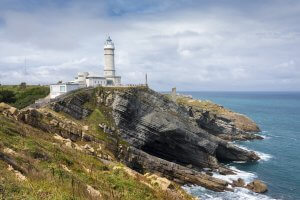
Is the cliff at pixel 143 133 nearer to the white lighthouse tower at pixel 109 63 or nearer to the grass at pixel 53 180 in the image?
the white lighthouse tower at pixel 109 63

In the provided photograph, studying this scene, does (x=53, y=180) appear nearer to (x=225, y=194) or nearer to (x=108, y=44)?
(x=225, y=194)

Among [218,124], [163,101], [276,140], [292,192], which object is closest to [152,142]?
[163,101]

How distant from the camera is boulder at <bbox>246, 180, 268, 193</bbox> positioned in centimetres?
4678

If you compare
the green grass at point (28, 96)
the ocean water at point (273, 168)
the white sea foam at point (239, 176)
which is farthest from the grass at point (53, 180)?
the green grass at point (28, 96)

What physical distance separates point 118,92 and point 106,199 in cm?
4273

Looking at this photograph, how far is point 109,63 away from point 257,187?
39.6 metres

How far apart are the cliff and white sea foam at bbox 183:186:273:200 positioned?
55.7 inches

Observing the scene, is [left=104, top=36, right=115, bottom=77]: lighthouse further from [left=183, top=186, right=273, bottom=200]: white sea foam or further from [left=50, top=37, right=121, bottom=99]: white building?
[left=183, top=186, right=273, bottom=200]: white sea foam

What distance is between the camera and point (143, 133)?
5547 cm

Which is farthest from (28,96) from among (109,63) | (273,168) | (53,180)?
(53,180)

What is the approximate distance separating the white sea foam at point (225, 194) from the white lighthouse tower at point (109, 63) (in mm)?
32798

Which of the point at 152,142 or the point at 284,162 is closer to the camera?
the point at 152,142

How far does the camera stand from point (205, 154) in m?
60.2

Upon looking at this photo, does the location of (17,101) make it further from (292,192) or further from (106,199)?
(106,199)
